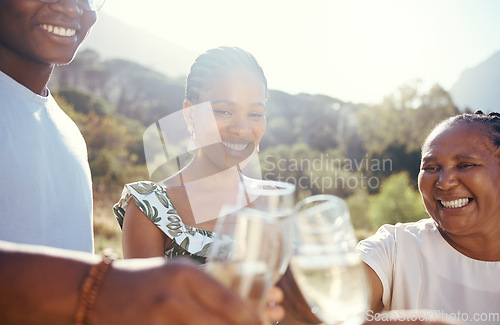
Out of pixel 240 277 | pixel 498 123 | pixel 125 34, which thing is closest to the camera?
pixel 240 277

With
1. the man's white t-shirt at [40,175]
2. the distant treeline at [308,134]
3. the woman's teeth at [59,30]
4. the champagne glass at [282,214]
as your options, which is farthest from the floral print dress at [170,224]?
the distant treeline at [308,134]

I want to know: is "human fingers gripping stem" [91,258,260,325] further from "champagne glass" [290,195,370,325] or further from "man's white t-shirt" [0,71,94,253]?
"man's white t-shirt" [0,71,94,253]

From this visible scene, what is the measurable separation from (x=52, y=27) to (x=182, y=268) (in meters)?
1.61

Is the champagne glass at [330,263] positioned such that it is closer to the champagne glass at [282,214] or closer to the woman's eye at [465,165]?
the champagne glass at [282,214]

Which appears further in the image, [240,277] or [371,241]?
[371,241]

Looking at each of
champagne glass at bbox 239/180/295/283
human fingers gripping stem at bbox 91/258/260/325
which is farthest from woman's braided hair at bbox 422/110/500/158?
human fingers gripping stem at bbox 91/258/260/325

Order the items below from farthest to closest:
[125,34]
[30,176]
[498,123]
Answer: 1. [125,34]
2. [498,123]
3. [30,176]

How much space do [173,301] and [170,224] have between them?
68.0 inches

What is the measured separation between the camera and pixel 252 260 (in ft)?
3.01

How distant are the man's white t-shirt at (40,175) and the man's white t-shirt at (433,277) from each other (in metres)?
1.53

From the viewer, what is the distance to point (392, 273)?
97.7 inches

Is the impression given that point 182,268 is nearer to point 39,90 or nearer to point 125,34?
point 39,90

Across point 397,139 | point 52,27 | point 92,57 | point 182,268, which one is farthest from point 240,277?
point 92,57

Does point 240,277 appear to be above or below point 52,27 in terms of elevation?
below
